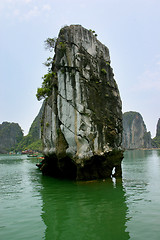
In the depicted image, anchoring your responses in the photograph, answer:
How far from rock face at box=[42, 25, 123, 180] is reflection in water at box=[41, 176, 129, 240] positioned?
434 cm

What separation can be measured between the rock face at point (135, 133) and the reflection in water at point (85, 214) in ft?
540

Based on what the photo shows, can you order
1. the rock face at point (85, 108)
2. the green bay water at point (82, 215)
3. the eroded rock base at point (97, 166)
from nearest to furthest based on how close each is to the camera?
the green bay water at point (82, 215) → the rock face at point (85, 108) → the eroded rock base at point (97, 166)

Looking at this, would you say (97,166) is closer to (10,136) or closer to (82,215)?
(82,215)

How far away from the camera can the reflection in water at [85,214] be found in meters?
7.67

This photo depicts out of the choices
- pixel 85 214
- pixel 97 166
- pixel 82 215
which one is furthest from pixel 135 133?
pixel 82 215

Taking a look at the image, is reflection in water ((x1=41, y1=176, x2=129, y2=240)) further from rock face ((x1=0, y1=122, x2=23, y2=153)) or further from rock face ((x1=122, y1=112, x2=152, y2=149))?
rock face ((x1=0, y1=122, x2=23, y2=153))

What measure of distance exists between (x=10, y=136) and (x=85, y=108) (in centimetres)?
16868

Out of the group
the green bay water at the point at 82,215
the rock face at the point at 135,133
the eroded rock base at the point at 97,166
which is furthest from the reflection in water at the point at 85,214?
the rock face at the point at 135,133

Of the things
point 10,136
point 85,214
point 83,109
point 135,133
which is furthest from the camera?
point 135,133

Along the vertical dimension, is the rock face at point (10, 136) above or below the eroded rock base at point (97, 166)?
above

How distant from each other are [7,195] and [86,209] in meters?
6.85

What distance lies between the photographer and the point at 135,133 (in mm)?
176500

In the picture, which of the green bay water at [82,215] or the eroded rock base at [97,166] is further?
the eroded rock base at [97,166]

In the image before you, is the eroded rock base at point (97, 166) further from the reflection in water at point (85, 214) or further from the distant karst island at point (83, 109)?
the reflection in water at point (85, 214)
